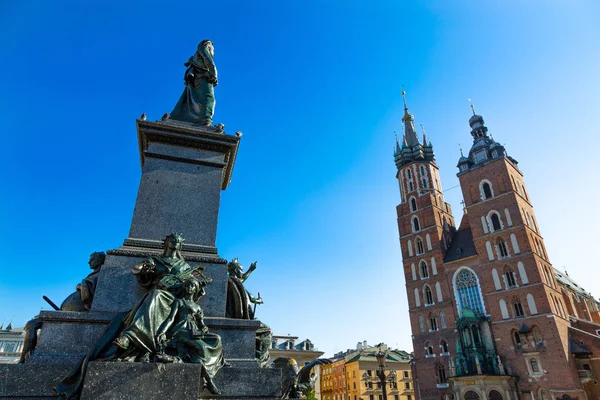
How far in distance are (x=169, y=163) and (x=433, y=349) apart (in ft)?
131

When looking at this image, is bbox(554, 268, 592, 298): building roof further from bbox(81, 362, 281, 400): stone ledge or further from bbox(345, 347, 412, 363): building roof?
bbox(81, 362, 281, 400): stone ledge

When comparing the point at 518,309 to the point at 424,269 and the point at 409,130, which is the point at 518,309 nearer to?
the point at 424,269

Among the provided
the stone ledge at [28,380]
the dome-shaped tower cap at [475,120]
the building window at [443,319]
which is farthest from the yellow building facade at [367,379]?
the stone ledge at [28,380]

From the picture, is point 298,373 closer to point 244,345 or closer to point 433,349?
point 244,345

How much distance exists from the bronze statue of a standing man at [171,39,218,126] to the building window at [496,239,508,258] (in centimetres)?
3824

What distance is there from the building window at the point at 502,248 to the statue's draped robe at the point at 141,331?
131 feet

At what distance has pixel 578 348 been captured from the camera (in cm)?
3173

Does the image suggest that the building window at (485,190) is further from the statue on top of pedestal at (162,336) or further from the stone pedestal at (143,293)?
the statue on top of pedestal at (162,336)

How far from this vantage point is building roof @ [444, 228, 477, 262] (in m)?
40.9

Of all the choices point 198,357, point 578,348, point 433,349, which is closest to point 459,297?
point 433,349

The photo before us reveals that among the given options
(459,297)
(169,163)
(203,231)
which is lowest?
(203,231)

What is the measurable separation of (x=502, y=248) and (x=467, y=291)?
5666 mm

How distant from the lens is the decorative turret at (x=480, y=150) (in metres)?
42.6

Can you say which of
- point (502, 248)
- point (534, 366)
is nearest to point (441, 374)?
point (534, 366)
